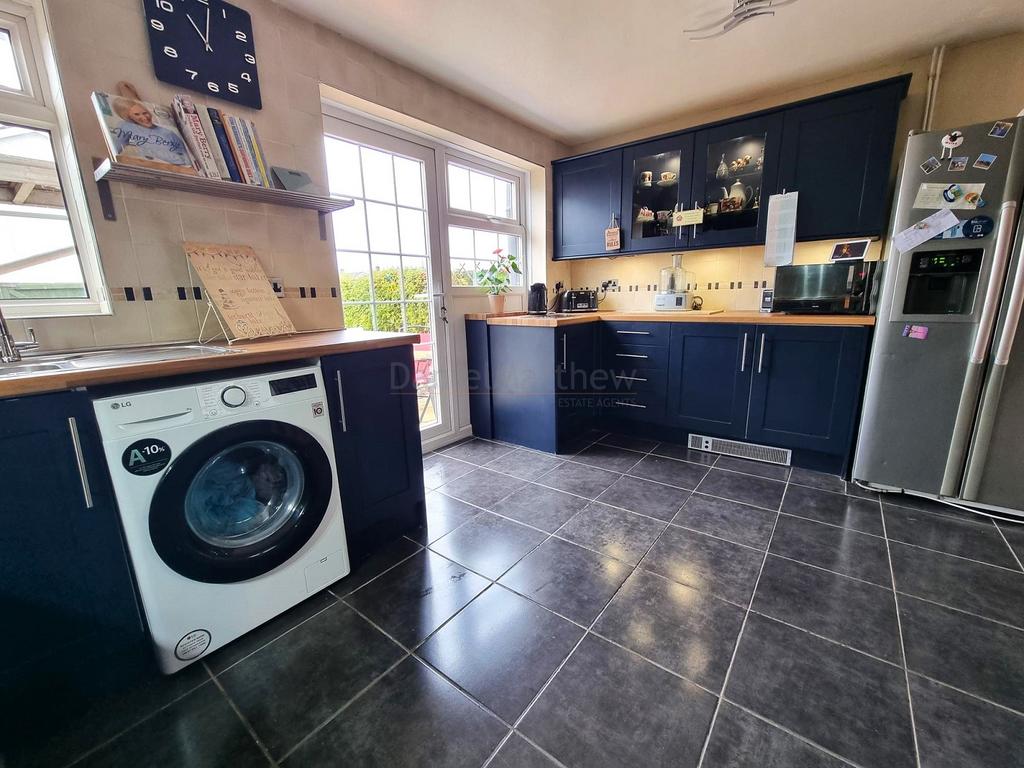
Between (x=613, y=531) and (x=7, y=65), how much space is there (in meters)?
2.70

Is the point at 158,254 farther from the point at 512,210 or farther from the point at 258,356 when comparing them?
the point at 512,210

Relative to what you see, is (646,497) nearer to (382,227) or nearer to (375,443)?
(375,443)

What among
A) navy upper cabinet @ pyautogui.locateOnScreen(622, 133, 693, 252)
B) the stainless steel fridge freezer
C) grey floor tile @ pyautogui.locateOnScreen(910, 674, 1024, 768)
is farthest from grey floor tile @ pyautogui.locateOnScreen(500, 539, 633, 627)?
Result: navy upper cabinet @ pyautogui.locateOnScreen(622, 133, 693, 252)

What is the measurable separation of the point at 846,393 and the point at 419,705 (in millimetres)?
2452

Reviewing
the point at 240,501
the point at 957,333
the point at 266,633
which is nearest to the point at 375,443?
the point at 240,501

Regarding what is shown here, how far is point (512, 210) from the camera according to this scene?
3.34m

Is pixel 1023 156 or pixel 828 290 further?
pixel 828 290

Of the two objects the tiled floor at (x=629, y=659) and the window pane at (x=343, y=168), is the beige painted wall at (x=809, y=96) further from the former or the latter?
the window pane at (x=343, y=168)

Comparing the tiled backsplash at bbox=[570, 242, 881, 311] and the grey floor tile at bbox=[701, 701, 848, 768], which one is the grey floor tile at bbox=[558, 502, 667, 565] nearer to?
the grey floor tile at bbox=[701, 701, 848, 768]

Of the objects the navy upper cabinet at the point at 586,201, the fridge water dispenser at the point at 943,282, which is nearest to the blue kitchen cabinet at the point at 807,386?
the fridge water dispenser at the point at 943,282

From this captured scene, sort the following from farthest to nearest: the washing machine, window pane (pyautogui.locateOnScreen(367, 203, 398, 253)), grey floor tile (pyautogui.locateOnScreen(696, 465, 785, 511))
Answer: window pane (pyautogui.locateOnScreen(367, 203, 398, 253)) < grey floor tile (pyautogui.locateOnScreen(696, 465, 785, 511)) < the washing machine

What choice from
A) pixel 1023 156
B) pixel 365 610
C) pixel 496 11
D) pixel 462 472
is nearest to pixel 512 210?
pixel 496 11

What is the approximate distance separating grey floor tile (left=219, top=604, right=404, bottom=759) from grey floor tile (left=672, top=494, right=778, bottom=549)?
1.35m

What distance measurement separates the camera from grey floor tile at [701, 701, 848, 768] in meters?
0.91
